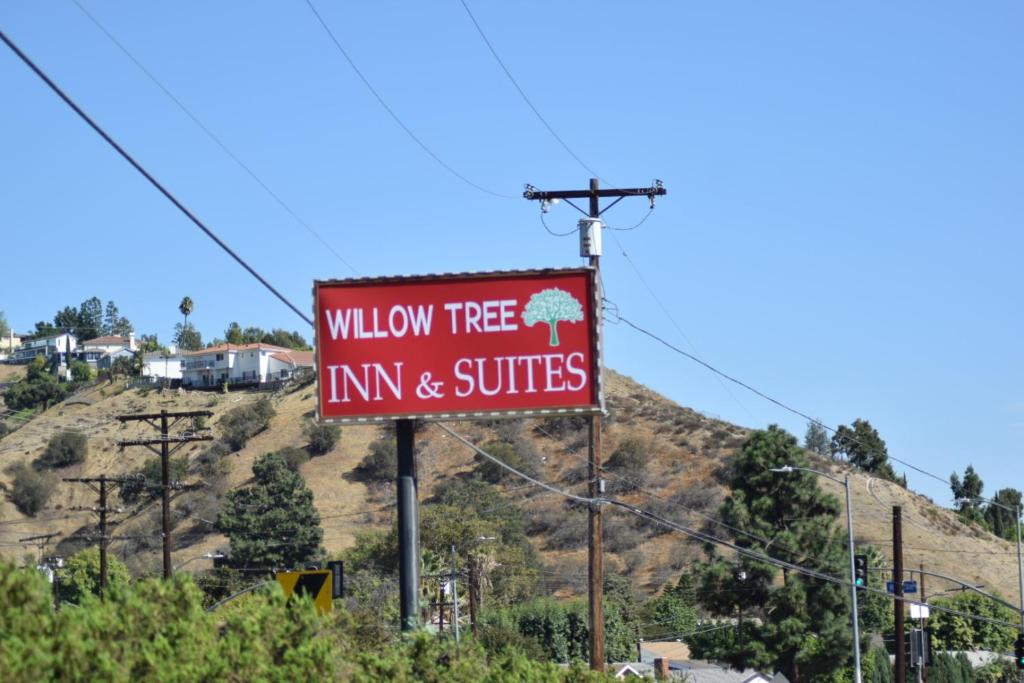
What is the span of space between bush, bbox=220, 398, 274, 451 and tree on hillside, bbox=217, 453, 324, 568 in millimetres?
30369

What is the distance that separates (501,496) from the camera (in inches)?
4348

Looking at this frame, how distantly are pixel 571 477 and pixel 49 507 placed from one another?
163ft

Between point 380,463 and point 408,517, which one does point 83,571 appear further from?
point 408,517

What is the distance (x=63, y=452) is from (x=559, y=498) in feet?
182

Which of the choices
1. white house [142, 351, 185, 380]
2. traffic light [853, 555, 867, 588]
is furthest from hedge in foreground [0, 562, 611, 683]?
white house [142, 351, 185, 380]

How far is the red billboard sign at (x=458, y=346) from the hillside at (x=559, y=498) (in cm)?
7540

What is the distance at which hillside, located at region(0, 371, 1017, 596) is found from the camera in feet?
333

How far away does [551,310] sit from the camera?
17.1m

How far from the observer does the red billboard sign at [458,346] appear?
16984 millimetres

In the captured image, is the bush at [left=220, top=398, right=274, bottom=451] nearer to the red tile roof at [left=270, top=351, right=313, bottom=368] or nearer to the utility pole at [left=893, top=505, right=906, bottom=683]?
the red tile roof at [left=270, top=351, right=313, bottom=368]

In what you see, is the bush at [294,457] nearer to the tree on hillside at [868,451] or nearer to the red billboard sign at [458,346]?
the tree on hillside at [868,451]

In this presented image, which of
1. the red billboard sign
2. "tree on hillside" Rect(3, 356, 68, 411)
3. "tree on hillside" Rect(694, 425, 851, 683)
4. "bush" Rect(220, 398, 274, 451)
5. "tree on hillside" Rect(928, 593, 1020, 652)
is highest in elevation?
"tree on hillside" Rect(3, 356, 68, 411)

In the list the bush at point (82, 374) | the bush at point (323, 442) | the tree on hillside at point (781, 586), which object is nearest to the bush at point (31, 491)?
the bush at point (323, 442)

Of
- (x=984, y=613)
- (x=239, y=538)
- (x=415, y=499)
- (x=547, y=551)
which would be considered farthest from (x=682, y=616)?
(x=415, y=499)
